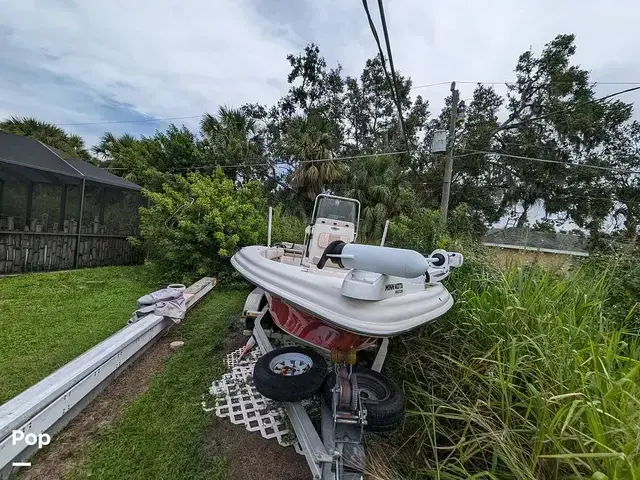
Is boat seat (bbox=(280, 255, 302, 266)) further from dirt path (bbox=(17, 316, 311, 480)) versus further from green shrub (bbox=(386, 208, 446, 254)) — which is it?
dirt path (bbox=(17, 316, 311, 480))

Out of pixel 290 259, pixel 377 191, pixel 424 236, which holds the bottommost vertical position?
pixel 290 259

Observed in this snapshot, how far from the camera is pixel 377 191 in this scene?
394 inches

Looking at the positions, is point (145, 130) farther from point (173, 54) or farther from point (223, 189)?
point (223, 189)

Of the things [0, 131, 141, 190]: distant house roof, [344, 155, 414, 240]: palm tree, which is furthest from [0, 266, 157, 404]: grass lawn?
[344, 155, 414, 240]: palm tree

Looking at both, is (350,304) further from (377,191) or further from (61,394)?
(377,191)

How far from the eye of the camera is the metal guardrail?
1.32 metres

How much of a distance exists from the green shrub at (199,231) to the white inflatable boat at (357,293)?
3433 mm

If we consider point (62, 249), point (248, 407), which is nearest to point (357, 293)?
Result: point (248, 407)

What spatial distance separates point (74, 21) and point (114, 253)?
4.72 m

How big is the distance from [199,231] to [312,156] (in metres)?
6.75

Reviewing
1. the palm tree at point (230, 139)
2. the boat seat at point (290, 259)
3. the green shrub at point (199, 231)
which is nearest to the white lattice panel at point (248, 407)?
the boat seat at point (290, 259)

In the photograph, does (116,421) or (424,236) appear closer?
(116,421)

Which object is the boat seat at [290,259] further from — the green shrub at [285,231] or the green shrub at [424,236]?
the green shrub at [285,231]

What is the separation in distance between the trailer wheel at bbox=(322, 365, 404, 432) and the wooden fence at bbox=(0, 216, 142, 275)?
659 centimetres
